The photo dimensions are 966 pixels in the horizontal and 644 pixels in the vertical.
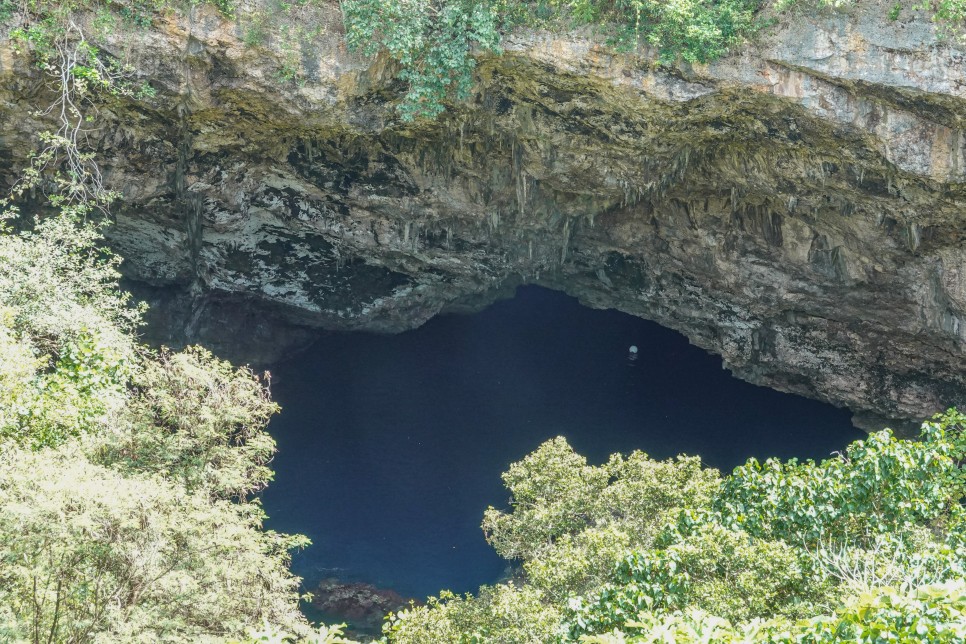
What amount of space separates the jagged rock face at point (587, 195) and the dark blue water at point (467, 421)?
0.90 metres

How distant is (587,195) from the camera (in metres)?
15.5

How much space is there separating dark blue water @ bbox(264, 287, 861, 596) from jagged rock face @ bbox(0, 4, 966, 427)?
2.96ft

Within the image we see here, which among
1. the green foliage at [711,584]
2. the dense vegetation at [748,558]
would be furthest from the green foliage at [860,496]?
the green foliage at [711,584]

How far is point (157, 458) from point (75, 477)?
2102mm

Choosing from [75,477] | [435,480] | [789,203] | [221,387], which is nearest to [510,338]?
[435,480]

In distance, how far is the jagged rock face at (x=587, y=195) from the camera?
11.9m

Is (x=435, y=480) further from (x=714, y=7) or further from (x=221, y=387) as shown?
(x=714, y=7)

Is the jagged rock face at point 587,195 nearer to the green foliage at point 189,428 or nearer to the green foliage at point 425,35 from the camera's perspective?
the green foliage at point 425,35

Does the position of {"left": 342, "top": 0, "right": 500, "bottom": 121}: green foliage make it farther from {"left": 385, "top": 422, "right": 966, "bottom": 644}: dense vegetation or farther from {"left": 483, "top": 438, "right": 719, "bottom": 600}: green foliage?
{"left": 385, "top": 422, "right": 966, "bottom": 644}: dense vegetation

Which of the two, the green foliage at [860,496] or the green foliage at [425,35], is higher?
the green foliage at [425,35]

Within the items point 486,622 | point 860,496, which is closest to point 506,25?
point 860,496

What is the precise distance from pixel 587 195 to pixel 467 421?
22.6ft

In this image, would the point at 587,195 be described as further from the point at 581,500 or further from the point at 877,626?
the point at 877,626

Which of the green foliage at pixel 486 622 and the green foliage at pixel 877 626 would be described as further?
the green foliage at pixel 486 622
